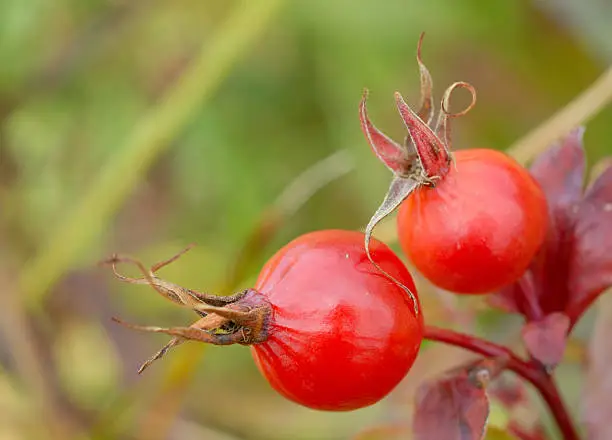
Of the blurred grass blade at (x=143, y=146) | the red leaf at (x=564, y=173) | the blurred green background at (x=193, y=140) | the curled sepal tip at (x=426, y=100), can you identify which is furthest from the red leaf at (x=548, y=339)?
the blurred grass blade at (x=143, y=146)

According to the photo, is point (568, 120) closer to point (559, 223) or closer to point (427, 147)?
point (559, 223)

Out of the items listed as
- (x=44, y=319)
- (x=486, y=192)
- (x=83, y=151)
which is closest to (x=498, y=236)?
(x=486, y=192)

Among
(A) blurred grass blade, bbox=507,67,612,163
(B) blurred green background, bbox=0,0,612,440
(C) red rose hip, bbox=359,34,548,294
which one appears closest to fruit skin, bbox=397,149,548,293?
(C) red rose hip, bbox=359,34,548,294

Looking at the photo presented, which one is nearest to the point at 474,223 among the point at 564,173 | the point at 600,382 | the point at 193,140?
the point at 564,173

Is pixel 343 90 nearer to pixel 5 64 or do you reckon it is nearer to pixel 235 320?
pixel 5 64

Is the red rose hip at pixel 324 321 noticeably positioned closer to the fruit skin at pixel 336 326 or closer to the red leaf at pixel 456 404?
the fruit skin at pixel 336 326

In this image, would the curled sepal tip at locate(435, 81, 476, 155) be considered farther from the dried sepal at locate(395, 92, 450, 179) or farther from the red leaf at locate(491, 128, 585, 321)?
the red leaf at locate(491, 128, 585, 321)
